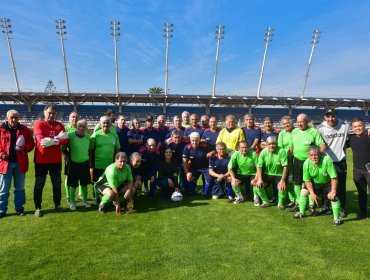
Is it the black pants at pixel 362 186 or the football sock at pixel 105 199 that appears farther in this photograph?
the football sock at pixel 105 199

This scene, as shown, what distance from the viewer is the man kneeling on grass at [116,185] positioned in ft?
17.4

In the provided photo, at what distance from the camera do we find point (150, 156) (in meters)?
6.79

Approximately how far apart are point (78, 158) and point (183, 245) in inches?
112

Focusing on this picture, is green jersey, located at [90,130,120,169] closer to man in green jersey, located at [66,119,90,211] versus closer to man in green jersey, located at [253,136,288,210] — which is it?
man in green jersey, located at [66,119,90,211]

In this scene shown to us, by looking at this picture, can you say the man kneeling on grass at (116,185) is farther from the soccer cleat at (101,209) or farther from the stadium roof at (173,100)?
the stadium roof at (173,100)

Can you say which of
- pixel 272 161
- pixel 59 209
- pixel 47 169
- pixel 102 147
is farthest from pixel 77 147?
pixel 272 161

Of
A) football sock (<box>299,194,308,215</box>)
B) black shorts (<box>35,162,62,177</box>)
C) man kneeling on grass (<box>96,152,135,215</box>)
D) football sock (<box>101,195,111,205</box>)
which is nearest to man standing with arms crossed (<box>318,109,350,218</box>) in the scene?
football sock (<box>299,194,308,215</box>)

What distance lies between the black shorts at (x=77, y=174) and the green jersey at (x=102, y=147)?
0.28 meters

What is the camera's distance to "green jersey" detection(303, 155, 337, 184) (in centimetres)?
501

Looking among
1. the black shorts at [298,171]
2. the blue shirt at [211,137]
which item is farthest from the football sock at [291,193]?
the blue shirt at [211,137]

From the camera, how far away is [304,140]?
541cm

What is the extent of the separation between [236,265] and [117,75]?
37772 mm

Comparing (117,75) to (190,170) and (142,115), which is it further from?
(190,170)

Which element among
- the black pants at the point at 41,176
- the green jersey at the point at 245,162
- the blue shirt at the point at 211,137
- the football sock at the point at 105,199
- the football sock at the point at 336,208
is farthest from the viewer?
the blue shirt at the point at 211,137
